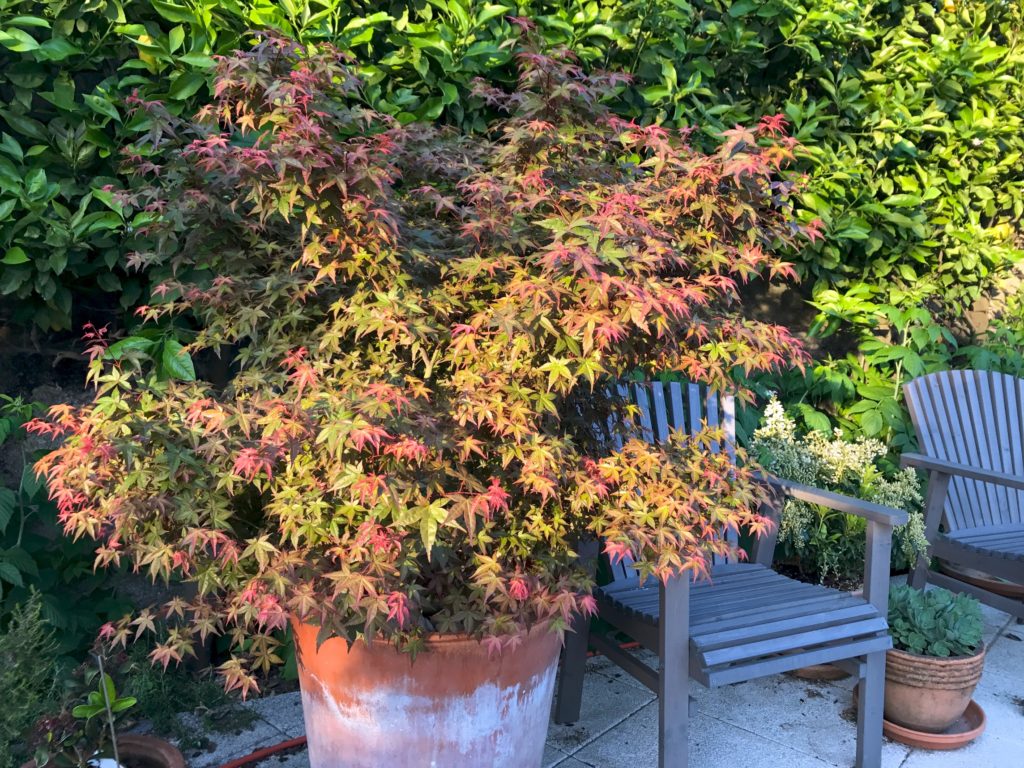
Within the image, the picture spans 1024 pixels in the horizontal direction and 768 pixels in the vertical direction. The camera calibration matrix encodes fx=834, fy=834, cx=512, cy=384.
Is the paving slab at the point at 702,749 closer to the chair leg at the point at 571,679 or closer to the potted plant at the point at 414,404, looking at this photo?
the chair leg at the point at 571,679

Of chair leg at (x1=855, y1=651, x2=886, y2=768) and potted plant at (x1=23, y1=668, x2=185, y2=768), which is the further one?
chair leg at (x1=855, y1=651, x2=886, y2=768)

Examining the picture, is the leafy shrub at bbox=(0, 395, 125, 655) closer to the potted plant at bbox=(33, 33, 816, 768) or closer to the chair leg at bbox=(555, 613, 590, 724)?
the potted plant at bbox=(33, 33, 816, 768)

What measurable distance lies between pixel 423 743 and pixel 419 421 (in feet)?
2.66

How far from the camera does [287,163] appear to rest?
A: 1794mm

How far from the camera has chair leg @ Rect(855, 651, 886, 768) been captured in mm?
2553

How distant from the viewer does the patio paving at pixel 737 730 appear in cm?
265

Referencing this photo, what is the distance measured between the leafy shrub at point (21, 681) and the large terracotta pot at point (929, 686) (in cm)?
256

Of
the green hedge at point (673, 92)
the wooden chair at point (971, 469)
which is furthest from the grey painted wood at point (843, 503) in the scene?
the green hedge at point (673, 92)

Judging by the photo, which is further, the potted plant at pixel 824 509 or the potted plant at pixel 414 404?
the potted plant at pixel 824 509

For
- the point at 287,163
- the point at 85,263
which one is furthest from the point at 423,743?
the point at 85,263

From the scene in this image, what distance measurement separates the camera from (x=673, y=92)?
3219 millimetres

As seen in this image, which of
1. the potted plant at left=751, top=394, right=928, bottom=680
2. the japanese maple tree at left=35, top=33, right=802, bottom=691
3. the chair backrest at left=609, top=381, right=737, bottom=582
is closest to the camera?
the japanese maple tree at left=35, top=33, right=802, bottom=691

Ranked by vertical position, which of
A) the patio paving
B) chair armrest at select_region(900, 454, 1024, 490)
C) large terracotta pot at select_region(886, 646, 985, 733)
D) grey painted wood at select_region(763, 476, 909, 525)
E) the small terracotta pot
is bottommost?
the patio paving

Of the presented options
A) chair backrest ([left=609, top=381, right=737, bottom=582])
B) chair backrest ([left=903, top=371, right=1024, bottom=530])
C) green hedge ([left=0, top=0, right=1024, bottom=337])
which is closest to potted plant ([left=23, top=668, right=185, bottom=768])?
green hedge ([left=0, top=0, right=1024, bottom=337])
